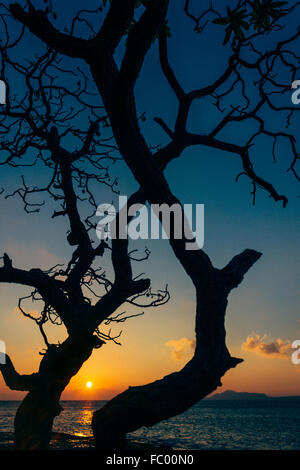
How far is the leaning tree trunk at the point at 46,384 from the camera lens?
227 inches

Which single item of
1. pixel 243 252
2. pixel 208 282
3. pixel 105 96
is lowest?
pixel 208 282

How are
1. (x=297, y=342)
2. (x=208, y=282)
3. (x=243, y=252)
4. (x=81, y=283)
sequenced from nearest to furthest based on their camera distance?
1. (x=208, y=282)
2. (x=243, y=252)
3. (x=297, y=342)
4. (x=81, y=283)

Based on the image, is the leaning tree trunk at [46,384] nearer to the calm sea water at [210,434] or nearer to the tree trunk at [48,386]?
the tree trunk at [48,386]

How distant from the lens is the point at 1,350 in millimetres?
6266

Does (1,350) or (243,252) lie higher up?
(243,252)

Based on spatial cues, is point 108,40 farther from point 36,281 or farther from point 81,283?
point 81,283

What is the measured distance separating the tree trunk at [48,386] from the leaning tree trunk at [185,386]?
2196 millimetres

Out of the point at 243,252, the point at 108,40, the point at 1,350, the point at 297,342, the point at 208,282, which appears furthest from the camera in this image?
the point at 1,350

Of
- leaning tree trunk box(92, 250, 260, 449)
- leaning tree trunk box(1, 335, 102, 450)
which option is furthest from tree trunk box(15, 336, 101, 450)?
leaning tree trunk box(92, 250, 260, 449)

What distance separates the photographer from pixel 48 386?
19.3 feet

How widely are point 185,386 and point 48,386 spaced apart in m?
3.17

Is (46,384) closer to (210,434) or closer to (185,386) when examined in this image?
(185,386)
